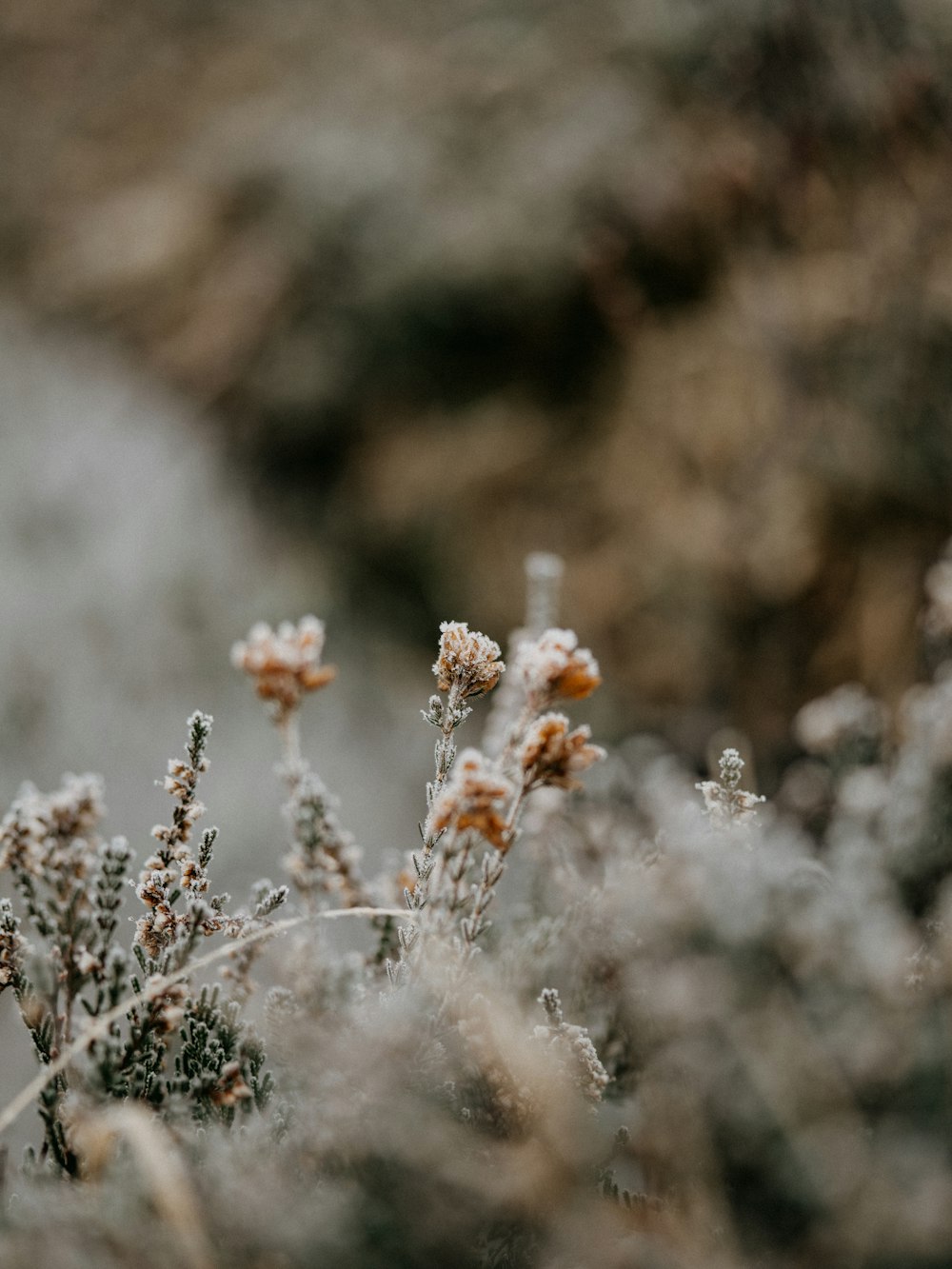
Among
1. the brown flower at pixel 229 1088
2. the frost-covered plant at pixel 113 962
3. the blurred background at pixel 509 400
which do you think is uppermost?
the blurred background at pixel 509 400

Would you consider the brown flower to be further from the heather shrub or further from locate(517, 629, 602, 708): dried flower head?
locate(517, 629, 602, 708): dried flower head

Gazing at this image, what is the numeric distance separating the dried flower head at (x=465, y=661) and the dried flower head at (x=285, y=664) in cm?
8

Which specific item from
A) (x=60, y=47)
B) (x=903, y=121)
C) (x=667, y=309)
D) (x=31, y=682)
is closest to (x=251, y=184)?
(x=60, y=47)

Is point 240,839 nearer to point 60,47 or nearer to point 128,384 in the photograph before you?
point 128,384

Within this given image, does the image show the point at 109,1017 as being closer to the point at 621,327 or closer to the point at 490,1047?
the point at 490,1047

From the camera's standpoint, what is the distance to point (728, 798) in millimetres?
605

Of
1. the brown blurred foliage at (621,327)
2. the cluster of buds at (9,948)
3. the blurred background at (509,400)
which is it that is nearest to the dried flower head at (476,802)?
the cluster of buds at (9,948)

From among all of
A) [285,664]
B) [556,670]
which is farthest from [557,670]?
[285,664]

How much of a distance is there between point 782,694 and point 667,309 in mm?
802

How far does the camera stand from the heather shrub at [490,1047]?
0.40 metres

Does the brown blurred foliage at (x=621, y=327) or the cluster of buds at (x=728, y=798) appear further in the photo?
the brown blurred foliage at (x=621, y=327)

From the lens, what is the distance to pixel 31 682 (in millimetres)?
1548

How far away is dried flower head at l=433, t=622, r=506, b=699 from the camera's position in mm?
545

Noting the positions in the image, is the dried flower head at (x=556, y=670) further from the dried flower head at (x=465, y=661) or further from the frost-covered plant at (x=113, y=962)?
the frost-covered plant at (x=113, y=962)
